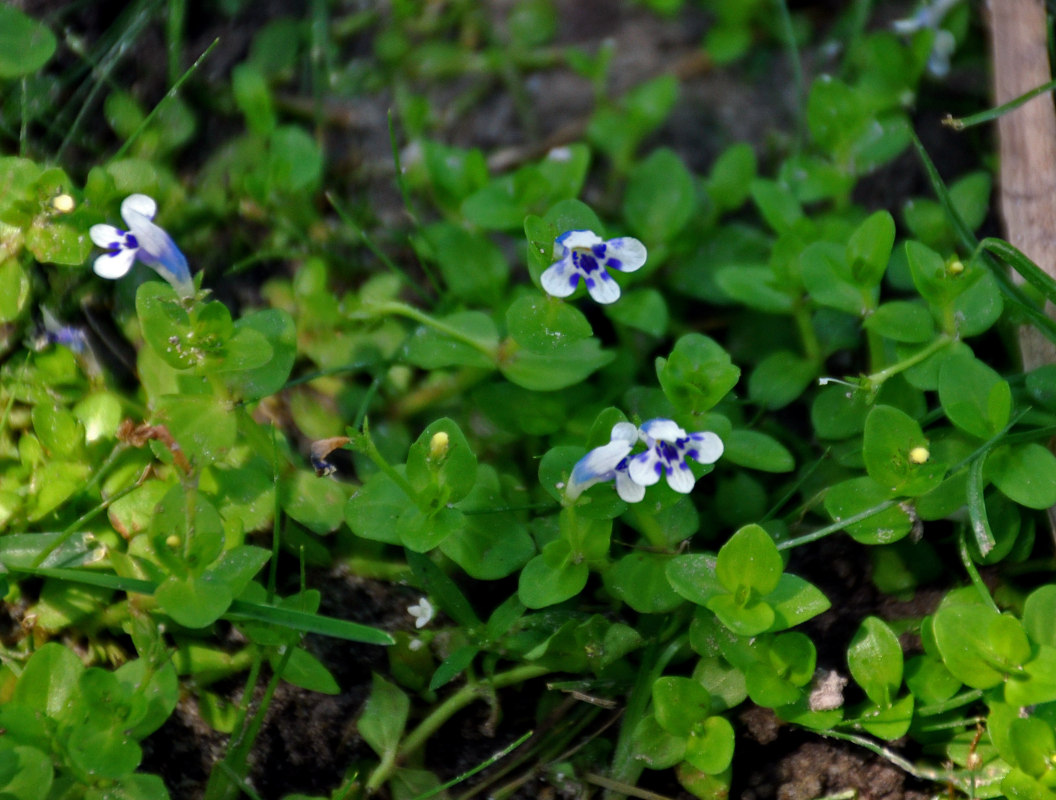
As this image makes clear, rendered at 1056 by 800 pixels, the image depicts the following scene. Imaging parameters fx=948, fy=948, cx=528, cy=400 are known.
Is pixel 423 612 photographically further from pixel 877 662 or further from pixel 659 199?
pixel 659 199

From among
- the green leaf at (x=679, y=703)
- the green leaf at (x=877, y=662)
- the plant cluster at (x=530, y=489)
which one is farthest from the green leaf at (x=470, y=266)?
the green leaf at (x=877, y=662)

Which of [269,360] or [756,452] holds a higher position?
[269,360]

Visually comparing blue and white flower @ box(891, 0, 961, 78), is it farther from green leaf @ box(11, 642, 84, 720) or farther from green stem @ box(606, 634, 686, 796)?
green leaf @ box(11, 642, 84, 720)

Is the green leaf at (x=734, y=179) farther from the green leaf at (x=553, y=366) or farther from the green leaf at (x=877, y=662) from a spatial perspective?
the green leaf at (x=877, y=662)

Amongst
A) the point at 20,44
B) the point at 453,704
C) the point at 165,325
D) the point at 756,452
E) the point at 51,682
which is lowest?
the point at 453,704

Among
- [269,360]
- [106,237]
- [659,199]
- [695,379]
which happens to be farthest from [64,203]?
[659,199]

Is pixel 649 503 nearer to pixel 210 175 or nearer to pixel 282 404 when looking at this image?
pixel 282 404
